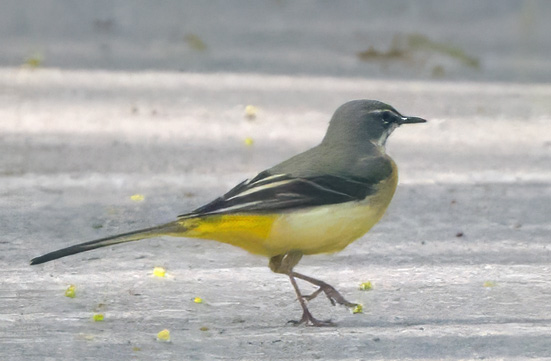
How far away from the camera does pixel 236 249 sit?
551 cm

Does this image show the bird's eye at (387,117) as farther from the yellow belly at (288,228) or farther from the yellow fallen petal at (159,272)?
the yellow fallen petal at (159,272)

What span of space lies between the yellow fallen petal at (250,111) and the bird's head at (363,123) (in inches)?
158

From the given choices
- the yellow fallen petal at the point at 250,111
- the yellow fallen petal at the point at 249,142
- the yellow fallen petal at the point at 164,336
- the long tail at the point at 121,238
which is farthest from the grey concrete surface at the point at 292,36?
the yellow fallen petal at the point at 164,336

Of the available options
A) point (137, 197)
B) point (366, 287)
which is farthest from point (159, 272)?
point (137, 197)

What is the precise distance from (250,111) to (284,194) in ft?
15.2

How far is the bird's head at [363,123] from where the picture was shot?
4.66 metres

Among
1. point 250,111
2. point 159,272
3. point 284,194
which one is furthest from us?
point 250,111

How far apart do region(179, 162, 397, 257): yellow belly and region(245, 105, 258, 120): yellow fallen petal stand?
4.43 meters

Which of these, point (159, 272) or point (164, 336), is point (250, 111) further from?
point (164, 336)

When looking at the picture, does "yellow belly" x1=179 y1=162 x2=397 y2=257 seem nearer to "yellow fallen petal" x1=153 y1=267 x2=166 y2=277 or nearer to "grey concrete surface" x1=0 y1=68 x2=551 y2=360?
"grey concrete surface" x1=0 y1=68 x2=551 y2=360

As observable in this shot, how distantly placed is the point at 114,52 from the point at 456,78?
3314 millimetres

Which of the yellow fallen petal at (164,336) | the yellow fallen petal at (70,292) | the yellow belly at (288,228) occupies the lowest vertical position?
the yellow fallen petal at (164,336)

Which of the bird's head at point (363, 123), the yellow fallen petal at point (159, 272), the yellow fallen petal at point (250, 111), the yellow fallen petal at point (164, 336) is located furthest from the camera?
the yellow fallen petal at point (250, 111)

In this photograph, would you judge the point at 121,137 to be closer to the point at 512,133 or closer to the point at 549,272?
the point at 512,133
